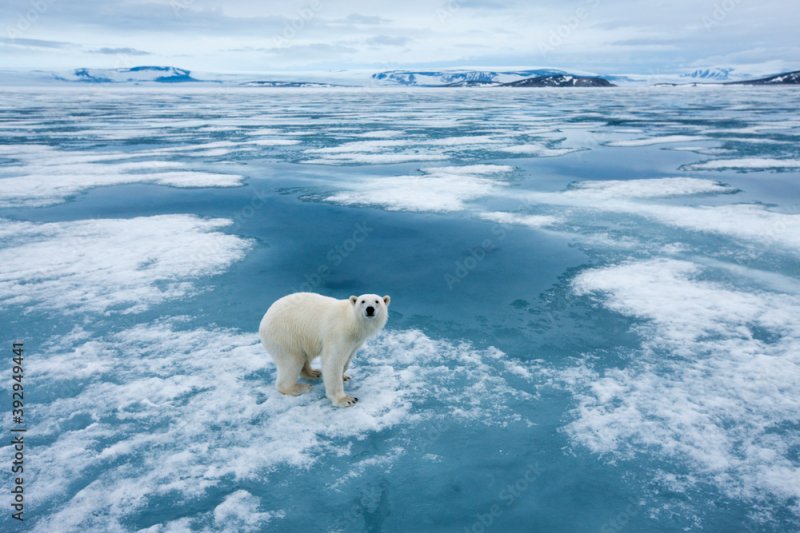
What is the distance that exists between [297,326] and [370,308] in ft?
2.49

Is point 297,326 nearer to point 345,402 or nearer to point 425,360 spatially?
point 345,402

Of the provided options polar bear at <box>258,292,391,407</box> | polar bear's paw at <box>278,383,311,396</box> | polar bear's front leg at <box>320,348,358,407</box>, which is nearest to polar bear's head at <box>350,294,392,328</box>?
polar bear at <box>258,292,391,407</box>

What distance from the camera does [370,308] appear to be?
149 inches

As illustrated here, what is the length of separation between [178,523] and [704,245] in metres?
8.05

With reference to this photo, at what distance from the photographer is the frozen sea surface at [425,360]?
10.8 feet

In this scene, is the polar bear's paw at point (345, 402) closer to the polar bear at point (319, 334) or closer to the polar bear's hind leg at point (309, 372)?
the polar bear at point (319, 334)

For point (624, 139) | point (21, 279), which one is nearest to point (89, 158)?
point (21, 279)

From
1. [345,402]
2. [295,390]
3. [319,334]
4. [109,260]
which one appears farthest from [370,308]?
[109,260]

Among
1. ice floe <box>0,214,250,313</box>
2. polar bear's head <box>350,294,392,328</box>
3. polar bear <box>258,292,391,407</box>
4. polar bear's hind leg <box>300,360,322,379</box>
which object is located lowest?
polar bear's hind leg <box>300,360,322,379</box>

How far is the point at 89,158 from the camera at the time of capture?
16.6m

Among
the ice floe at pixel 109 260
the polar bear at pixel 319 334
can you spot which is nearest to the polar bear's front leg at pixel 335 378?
the polar bear at pixel 319 334

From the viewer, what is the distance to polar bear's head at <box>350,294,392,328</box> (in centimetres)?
380

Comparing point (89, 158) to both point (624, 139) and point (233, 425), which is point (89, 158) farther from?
point (624, 139)

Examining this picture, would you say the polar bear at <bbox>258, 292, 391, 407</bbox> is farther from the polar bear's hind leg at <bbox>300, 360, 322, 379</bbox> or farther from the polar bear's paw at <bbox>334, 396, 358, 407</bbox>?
the polar bear's hind leg at <bbox>300, 360, 322, 379</bbox>
